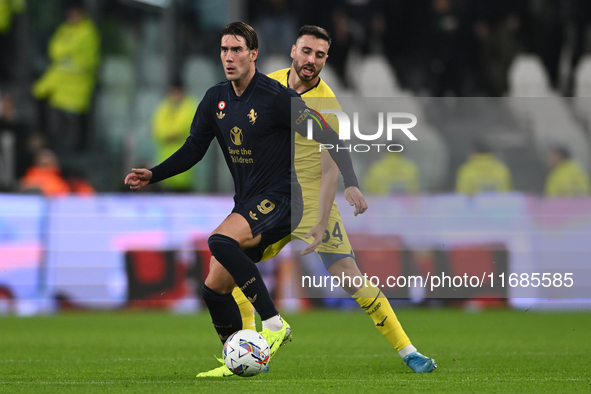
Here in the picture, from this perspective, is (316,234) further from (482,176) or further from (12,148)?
(12,148)

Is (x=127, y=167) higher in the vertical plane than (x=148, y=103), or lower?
lower

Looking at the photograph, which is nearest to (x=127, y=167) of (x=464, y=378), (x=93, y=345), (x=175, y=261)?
(x=175, y=261)

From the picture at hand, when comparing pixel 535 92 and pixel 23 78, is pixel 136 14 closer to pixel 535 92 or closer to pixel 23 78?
pixel 23 78

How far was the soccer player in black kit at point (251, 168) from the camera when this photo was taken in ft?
16.4

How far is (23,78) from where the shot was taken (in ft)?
41.1

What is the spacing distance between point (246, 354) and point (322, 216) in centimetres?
113

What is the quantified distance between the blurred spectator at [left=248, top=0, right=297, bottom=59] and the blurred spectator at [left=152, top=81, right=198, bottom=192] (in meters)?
1.41

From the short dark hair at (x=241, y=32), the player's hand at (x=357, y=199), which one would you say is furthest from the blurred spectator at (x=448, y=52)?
the short dark hair at (x=241, y=32)

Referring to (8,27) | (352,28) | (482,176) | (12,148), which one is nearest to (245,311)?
(482,176)

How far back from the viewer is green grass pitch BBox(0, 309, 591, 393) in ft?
16.0

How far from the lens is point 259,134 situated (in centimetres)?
514

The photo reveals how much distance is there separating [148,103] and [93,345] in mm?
5478

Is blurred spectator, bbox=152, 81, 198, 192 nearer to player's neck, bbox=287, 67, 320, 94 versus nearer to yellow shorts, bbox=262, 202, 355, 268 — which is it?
player's neck, bbox=287, 67, 320, 94

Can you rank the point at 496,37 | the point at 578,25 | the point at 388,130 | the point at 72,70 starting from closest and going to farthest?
the point at 388,130, the point at 72,70, the point at 496,37, the point at 578,25
